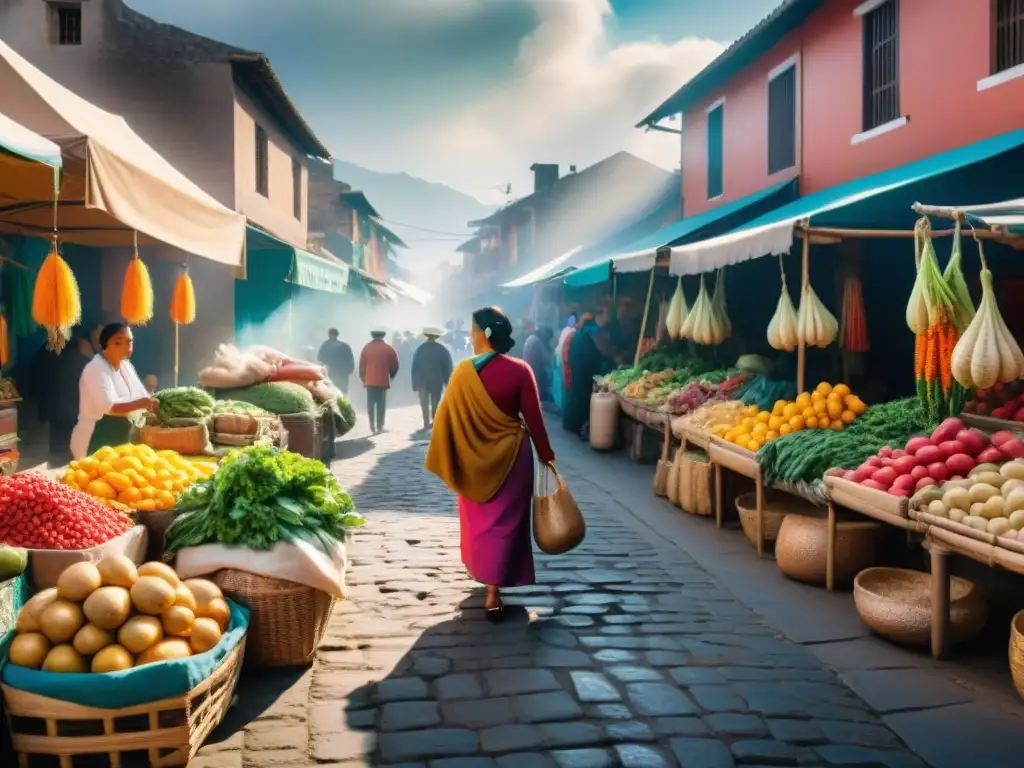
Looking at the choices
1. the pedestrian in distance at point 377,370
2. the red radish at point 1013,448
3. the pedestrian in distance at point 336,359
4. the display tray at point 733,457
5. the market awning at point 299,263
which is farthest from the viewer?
the pedestrian in distance at point 336,359

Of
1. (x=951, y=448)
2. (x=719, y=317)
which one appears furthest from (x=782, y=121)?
(x=951, y=448)

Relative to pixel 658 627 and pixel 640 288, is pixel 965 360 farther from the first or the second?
pixel 640 288

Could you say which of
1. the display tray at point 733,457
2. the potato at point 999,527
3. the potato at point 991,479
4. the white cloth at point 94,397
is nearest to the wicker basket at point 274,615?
the white cloth at point 94,397

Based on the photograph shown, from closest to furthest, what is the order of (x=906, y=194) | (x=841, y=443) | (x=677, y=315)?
(x=841, y=443), (x=906, y=194), (x=677, y=315)

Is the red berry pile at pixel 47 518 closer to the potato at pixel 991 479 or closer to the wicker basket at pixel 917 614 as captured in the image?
the wicker basket at pixel 917 614

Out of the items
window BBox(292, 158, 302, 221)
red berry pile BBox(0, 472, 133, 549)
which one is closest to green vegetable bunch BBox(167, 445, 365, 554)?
red berry pile BBox(0, 472, 133, 549)

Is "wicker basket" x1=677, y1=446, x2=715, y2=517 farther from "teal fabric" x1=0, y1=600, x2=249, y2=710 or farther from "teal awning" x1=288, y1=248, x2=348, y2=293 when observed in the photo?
"teal awning" x1=288, y1=248, x2=348, y2=293

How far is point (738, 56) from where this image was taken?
16172 mm

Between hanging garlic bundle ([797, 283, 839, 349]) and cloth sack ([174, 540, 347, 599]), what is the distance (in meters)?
5.79

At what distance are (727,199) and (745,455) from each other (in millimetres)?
10690

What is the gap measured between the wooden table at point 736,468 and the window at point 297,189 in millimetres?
17050

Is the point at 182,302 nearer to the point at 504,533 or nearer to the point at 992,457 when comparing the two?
the point at 504,533

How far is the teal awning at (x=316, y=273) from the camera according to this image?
1520 cm

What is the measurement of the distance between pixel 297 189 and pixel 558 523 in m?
19.9
